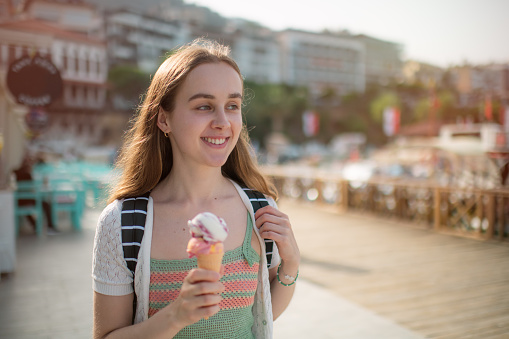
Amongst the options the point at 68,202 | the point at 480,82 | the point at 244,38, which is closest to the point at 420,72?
the point at 480,82

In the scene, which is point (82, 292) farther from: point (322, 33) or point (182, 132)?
point (322, 33)

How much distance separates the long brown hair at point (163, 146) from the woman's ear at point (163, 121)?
0.02 meters

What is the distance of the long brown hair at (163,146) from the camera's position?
A: 1.28 m

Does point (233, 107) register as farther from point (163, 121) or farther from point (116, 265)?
point (116, 265)

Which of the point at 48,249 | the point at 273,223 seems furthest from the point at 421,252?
the point at 273,223

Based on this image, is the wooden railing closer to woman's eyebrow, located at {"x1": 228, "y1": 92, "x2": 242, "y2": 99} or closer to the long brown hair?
the long brown hair

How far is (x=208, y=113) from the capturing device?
1.25 metres

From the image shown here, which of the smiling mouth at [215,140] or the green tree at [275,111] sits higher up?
the green tree at [275,111]

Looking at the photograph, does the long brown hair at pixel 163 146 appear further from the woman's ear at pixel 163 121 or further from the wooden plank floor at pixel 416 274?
the wooden plank floor at pixel 416 274

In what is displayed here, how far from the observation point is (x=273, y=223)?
51.0 inches

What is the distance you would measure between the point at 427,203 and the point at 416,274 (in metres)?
3.46

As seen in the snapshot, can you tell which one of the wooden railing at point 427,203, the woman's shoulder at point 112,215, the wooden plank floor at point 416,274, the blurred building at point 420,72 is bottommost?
the wooden plank floor at point 416,274

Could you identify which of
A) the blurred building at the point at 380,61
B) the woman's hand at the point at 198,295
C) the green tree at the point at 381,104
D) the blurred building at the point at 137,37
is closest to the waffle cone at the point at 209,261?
the woman's hand at the point at 198,295

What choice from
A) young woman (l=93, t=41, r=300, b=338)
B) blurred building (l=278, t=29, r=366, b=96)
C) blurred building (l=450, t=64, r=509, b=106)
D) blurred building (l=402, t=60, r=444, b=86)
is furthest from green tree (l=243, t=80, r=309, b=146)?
young woman (l=93, t=41, r=300, b=338)
